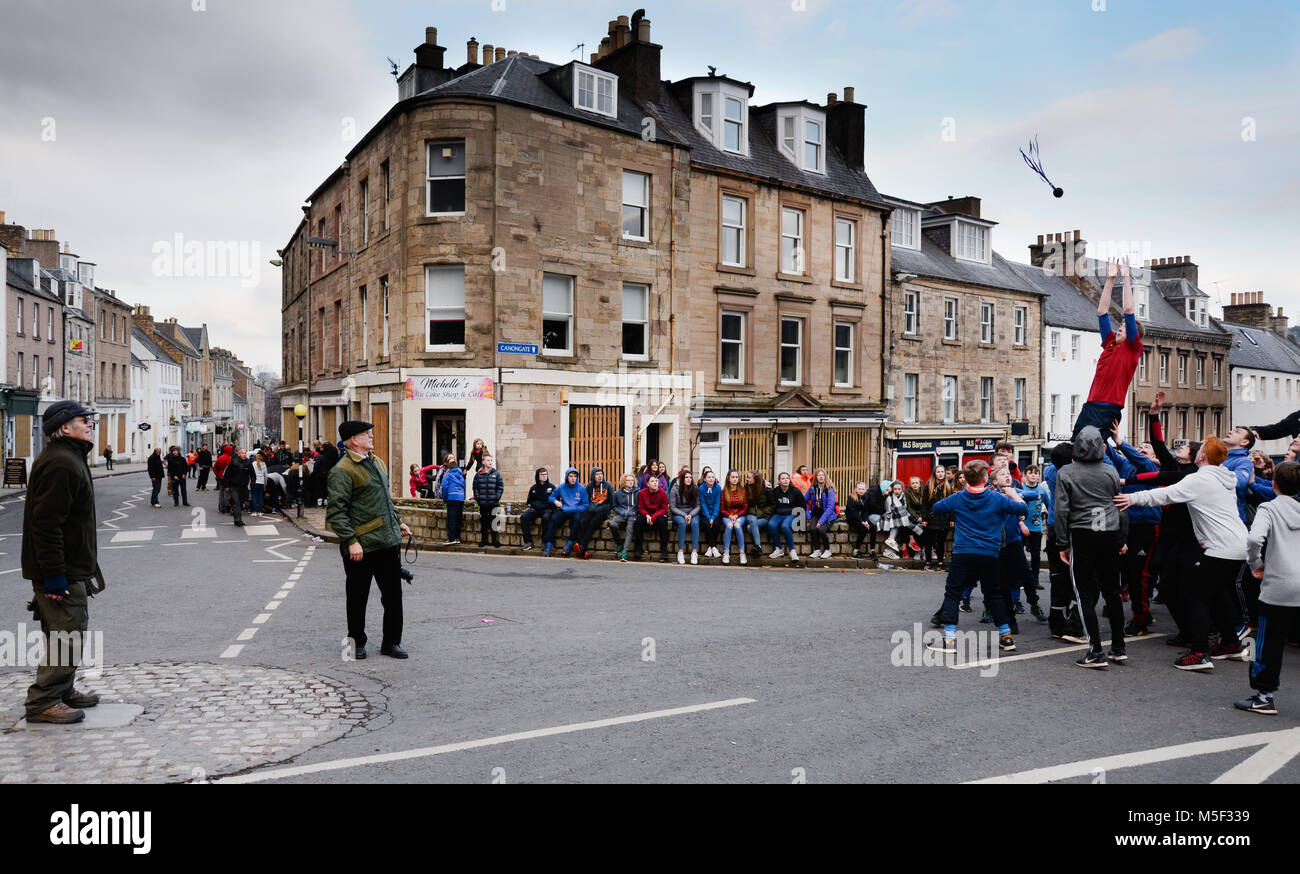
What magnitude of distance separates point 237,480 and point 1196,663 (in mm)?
20837

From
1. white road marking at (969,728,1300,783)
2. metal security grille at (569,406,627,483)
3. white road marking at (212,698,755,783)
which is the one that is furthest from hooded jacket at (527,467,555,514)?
white road marking at (969,728,1300,783)

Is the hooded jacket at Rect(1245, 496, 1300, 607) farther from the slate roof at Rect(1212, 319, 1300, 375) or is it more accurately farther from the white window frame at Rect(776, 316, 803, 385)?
the slate roof at Rect(1212, 319, 1300, 375)

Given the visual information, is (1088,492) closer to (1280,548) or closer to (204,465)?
(1280,548)

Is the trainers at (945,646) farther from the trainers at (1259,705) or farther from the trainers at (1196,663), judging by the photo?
the trainers at (1259,705)

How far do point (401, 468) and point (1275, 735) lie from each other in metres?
19.4

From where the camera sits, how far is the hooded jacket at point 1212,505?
24.5ft

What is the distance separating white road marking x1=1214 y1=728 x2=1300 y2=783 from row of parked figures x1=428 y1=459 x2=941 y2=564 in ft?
34.5

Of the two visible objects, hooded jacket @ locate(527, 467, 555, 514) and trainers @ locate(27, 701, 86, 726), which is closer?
trainers @ locate(27, 701, 86, 726)

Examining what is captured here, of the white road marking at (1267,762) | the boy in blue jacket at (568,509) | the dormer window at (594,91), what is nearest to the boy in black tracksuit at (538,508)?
the boy in blue jacket at (568,509)

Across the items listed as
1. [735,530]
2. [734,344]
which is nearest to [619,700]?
[735,530]

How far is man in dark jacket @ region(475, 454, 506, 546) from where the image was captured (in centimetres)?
1773

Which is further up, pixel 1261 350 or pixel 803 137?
pixel 803 137

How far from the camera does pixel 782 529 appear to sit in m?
16.4

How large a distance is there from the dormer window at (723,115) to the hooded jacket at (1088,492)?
20952 mm
